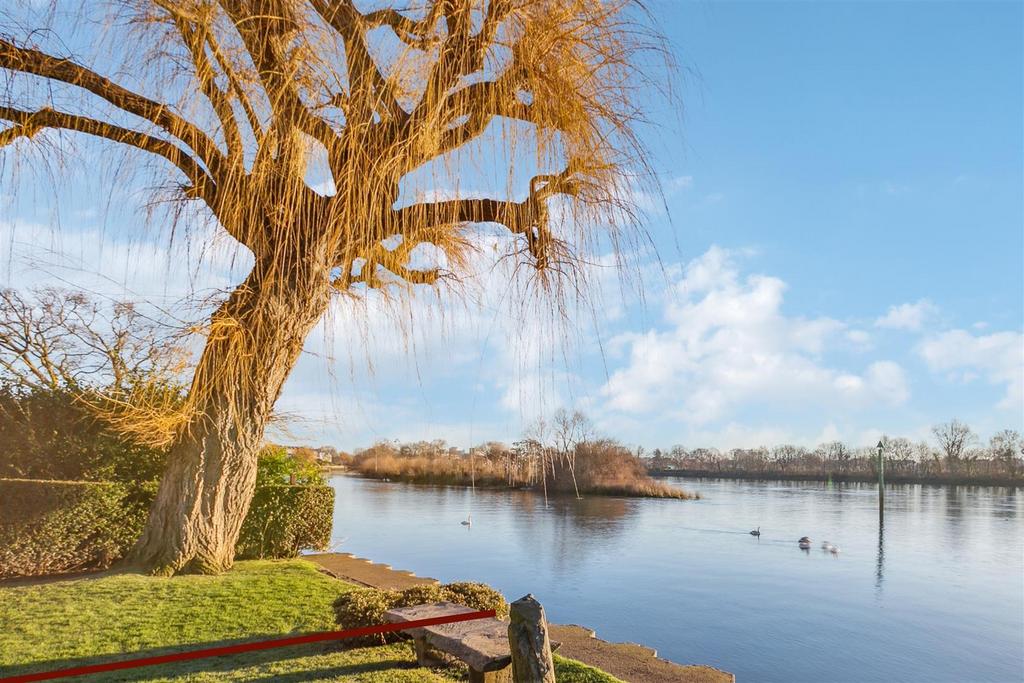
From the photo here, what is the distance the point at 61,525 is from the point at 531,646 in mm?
6281

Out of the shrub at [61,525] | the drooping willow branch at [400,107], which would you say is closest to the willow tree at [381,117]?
the drooping willow branch at [400,107]

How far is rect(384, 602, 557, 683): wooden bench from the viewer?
3.69 metres

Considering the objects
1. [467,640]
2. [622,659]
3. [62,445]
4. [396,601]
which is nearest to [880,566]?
[622,659]

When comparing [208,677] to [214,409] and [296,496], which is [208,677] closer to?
[214,409]

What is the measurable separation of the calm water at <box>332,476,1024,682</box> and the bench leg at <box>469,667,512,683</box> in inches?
231

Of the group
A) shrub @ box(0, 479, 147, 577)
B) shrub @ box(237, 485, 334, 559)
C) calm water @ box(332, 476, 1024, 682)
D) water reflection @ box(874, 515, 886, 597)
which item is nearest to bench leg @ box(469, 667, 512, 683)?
shrub @ box(237, 485, 334, 559)

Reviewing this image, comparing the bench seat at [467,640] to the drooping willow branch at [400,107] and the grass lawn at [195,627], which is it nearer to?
the grass lawn at [195,627]

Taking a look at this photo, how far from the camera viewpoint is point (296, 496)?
8.66 m

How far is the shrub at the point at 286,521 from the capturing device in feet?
27.4

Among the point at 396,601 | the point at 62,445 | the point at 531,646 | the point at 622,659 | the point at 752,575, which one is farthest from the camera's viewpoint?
the point at 752,575

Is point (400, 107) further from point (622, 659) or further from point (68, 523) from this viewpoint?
point (68, 523)

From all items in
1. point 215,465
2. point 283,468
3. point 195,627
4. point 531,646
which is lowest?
point 195,627

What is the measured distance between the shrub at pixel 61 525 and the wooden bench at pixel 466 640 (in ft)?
14.0

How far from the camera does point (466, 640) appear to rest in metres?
3.94
